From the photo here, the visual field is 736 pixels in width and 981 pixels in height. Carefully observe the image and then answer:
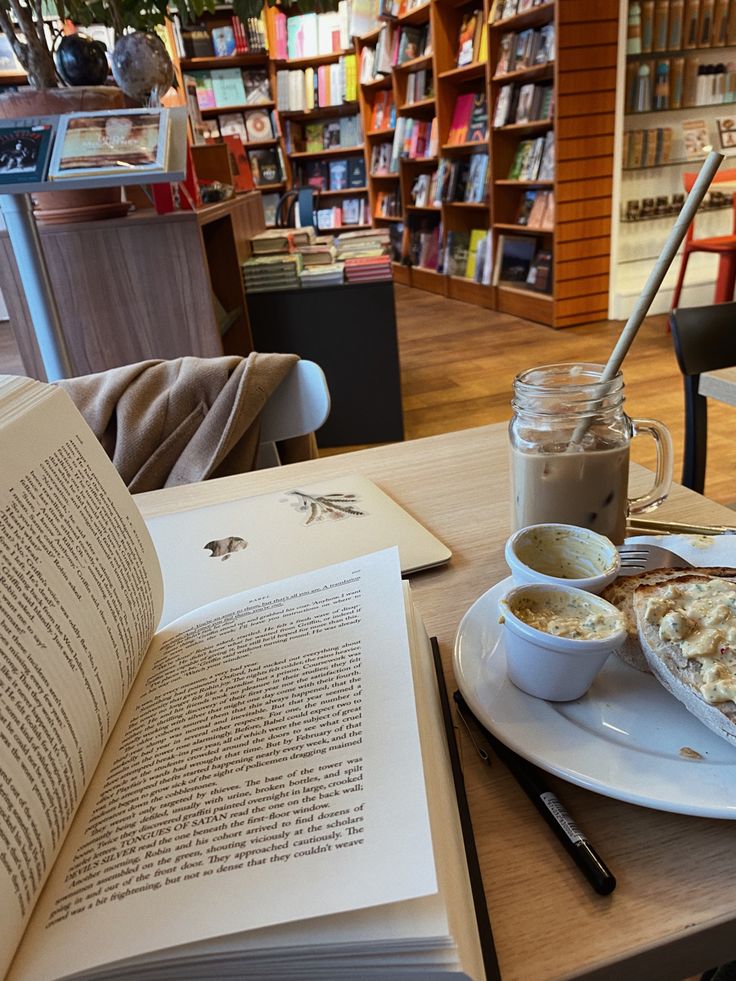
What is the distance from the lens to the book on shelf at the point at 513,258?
4.38m

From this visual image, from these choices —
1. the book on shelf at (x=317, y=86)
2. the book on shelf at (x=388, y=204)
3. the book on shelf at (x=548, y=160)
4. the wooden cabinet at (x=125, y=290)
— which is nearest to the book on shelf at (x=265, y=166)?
the book on shelf at (x=317, y=86)

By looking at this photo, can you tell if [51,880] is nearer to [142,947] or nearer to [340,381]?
[142,947]

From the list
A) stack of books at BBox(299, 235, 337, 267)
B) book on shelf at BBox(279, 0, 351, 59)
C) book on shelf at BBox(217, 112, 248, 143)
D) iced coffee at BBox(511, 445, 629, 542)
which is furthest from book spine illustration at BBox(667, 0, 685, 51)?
iced coffee at BBox(511, 445, 629, 542)

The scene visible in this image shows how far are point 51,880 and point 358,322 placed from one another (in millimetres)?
2431

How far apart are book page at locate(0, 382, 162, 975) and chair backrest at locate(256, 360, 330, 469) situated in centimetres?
68

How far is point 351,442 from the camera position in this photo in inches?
107

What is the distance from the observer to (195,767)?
1.16 feet

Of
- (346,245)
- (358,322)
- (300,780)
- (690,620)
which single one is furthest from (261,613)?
(346,245)

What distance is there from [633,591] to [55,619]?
365mm

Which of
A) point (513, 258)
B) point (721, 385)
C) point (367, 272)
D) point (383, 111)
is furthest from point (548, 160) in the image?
point (721, 385)

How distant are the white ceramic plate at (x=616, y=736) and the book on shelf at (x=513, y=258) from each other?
14.2 feet

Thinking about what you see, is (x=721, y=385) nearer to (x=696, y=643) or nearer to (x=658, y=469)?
(x=658, y=469)

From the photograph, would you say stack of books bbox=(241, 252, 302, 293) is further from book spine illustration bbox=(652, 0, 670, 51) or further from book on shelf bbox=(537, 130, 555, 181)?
book spine illustration bbox=(652, 0, 670, 51)

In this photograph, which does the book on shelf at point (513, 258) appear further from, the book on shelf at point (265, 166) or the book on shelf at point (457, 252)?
the book on shelf at point (265, 166)
